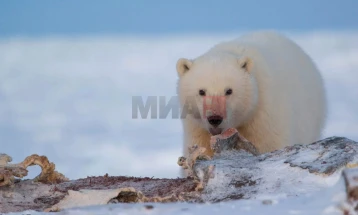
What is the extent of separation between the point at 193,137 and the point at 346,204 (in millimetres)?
6479

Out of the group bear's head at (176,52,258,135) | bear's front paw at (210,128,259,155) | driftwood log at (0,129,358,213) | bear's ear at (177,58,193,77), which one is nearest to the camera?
driftwood log at (0,129,358,213)

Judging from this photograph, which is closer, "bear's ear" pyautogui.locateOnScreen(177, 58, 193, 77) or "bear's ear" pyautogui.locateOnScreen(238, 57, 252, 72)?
"bear's ear" pyautogui.locateOnScreen(238, 57, 252, 72)

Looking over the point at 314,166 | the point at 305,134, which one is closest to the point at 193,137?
the point at 305,134

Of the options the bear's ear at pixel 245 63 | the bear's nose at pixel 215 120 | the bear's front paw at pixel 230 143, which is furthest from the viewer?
the bear's ear at pixel 245 63

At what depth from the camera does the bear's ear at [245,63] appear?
9234 millimetres

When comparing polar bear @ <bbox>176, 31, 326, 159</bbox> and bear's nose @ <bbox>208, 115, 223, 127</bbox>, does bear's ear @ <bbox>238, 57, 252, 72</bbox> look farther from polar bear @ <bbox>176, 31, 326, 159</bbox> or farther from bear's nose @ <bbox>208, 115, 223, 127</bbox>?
bear's nose @ <bbox>208, 115, 223, 127</bbox>

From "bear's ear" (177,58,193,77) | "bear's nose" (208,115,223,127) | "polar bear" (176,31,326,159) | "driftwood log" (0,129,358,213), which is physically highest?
"bear's ear" (177,58,193,77)

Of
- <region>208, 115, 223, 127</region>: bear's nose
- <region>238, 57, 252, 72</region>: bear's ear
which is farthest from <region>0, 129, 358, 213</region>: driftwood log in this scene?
<region>238, 57, 252, 72</region>: bear's ear

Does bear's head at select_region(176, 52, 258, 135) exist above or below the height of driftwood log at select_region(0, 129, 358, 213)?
above

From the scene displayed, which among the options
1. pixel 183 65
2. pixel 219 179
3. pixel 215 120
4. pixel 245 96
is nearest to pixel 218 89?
pixel 245 96

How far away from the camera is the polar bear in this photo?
910 cm

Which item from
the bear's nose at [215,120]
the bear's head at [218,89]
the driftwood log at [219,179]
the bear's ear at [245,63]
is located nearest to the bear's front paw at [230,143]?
the driftwood log at [219,179]

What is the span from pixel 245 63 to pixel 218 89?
51 centimetres

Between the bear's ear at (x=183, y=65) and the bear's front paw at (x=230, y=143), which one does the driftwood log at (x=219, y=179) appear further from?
the bear's ear at (x=183, y=65)
